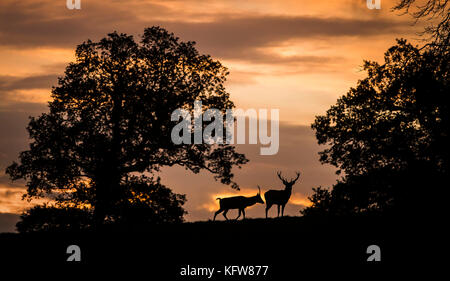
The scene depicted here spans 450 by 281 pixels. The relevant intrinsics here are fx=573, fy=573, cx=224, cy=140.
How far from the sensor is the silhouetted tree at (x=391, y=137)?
102 ft

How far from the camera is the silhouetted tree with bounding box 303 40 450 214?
31.1m

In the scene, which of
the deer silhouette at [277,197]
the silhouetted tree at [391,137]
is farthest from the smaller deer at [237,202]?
the silhouetted tree at [391,137]

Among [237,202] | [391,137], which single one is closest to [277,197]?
[237,202]

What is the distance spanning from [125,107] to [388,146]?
51.8 feet

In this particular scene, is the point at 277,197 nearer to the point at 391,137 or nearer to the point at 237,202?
the point at 237,202

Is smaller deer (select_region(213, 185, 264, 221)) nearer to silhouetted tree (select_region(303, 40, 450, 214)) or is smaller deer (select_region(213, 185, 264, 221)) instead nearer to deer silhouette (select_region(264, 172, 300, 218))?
deer silhouette (select_region(264, 172, 300, 218))

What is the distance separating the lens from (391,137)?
33.3 metres

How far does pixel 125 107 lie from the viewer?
3478 centimetres

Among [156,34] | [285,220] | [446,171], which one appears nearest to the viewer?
[285,220]

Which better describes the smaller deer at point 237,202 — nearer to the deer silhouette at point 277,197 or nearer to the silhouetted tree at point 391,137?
the deer silhouette at point 277,197

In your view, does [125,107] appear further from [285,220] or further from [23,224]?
[285,220]

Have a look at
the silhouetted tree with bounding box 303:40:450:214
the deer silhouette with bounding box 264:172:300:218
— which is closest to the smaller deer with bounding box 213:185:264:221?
the deer silhouette with bounding box 264:172:300:218
